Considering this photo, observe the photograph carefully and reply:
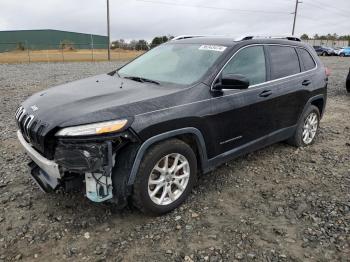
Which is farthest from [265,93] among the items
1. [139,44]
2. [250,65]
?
[139,44]

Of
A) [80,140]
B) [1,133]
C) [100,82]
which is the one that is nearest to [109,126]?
[80,140]

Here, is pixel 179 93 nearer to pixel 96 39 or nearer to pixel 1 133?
pixel 1 133

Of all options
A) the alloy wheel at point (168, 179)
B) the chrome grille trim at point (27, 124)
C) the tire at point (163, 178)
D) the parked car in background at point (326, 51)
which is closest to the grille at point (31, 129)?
the chrome grille trim at point (27, 124)

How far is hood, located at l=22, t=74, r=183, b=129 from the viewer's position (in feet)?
10.1

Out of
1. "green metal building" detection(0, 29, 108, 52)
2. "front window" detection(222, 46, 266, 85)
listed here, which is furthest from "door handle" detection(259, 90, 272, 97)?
"green metal building" detection(0, 29, 108, 52)

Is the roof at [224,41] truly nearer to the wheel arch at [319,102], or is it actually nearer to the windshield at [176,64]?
the windshield at [176,64]

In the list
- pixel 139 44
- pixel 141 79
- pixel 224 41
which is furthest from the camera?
pixel 139 44

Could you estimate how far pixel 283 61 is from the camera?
4.93 meters

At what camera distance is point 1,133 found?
6.23 metres

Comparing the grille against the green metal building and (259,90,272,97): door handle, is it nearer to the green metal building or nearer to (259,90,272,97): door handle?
(259,90,272,97): door handle

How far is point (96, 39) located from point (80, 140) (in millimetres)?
61308

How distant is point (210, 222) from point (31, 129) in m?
1.95

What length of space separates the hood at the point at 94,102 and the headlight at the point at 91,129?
4 cm

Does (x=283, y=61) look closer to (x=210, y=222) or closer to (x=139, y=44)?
(x=210, y=222)
